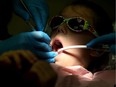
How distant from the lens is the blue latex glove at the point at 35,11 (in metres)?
1.05

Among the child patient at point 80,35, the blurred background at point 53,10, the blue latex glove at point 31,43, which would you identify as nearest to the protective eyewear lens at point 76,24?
the child patient at point 80,35

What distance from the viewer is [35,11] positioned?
1.09 metres

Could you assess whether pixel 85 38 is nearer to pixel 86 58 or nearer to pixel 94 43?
pixel 86 58

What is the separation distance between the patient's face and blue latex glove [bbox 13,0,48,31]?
0.10m

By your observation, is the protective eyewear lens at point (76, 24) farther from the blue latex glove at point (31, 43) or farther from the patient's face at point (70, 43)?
the blue latex glove at point (31, 43)

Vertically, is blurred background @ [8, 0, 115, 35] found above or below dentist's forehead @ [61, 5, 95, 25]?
below

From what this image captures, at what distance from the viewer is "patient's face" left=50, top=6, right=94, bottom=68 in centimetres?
110

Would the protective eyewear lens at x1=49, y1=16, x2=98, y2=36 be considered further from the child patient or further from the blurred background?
the blurred background

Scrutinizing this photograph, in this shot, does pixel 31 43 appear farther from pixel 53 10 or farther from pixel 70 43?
pixel 53 10

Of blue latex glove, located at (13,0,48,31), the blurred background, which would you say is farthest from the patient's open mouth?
the blurred background

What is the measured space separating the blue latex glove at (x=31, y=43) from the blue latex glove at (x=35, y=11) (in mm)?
125

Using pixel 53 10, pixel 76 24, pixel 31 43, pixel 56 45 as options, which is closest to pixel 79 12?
pixel 76 24

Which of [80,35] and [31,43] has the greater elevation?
[31,43]

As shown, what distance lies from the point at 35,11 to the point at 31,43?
224mm
